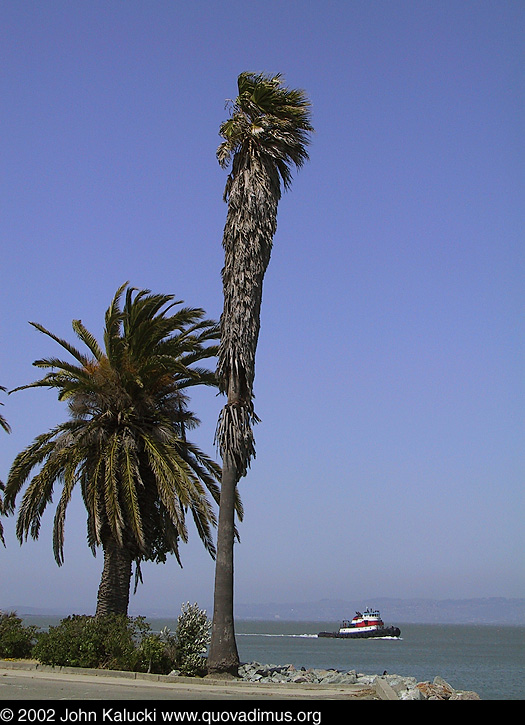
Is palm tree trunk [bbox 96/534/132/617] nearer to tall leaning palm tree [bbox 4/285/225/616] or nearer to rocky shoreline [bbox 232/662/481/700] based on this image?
tall leaning palm tree [bbox 4/285/225/616]

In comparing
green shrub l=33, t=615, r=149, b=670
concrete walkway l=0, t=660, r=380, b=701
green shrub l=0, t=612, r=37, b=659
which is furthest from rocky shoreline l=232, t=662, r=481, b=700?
green shrub l=0, t=612, r=37, b=659

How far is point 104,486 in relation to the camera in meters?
20.6

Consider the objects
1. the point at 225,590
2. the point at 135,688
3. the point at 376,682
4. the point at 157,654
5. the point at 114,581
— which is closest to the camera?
the point at 135,688

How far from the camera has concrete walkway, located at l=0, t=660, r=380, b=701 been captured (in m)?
13.1

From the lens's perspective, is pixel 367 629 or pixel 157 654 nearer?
pixel 157 654

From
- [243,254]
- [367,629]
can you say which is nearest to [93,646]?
[243,254]

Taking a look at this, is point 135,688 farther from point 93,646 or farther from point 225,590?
point 225,590

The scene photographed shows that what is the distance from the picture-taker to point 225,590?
1786 cm

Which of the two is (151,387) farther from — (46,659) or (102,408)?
(46,659)

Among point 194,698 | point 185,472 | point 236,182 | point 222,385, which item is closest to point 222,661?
point 194,698

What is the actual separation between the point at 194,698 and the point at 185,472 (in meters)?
7.86

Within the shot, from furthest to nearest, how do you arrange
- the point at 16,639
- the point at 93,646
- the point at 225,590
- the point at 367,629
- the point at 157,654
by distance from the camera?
the point at 367,629 < the point at 16,639 < the point at 225,590 < the point at 93,646 < the point at 157,654

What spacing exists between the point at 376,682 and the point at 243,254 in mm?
10931
